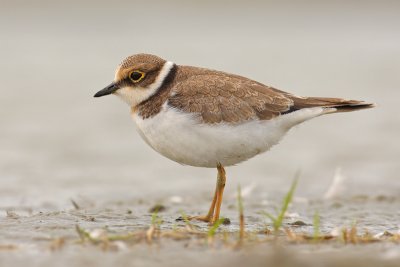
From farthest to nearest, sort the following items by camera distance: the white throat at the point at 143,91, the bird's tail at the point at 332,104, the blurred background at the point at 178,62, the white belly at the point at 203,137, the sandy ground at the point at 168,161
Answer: the blurred background at the point at 178,62, the bird's tail at the point at 332,104, the white throat at the point at 143,91, the white belly at the point at 203,137, the sandy ground at the point at 168,161

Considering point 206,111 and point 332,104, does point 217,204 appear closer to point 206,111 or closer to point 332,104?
point 206,111

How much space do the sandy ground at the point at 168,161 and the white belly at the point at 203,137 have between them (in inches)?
26.0

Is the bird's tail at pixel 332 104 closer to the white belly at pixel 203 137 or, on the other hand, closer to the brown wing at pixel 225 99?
the brown wing at pixel 225 99

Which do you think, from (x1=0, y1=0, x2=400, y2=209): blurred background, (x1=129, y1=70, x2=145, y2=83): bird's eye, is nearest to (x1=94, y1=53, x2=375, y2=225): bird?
(x1=129, y1=70, x2=145, y2=83): bird's eye

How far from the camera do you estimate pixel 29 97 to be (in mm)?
15578

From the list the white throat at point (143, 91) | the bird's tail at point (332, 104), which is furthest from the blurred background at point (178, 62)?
the white throat at point (143, 91)

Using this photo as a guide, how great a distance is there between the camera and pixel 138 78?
7.45m

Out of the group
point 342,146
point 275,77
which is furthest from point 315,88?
point 342,146

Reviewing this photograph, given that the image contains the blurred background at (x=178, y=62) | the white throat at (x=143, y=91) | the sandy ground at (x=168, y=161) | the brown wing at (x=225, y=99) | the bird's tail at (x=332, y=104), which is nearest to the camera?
the sandy ground at (x=168, y=161)

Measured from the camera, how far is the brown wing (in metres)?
7.02

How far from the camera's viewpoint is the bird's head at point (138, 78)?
7336mm

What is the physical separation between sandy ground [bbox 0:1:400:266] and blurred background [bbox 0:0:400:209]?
0.14 feet

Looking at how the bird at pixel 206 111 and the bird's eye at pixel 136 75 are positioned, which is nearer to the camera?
the bird at pixel 206 111

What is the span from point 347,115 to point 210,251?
33.1 feet
